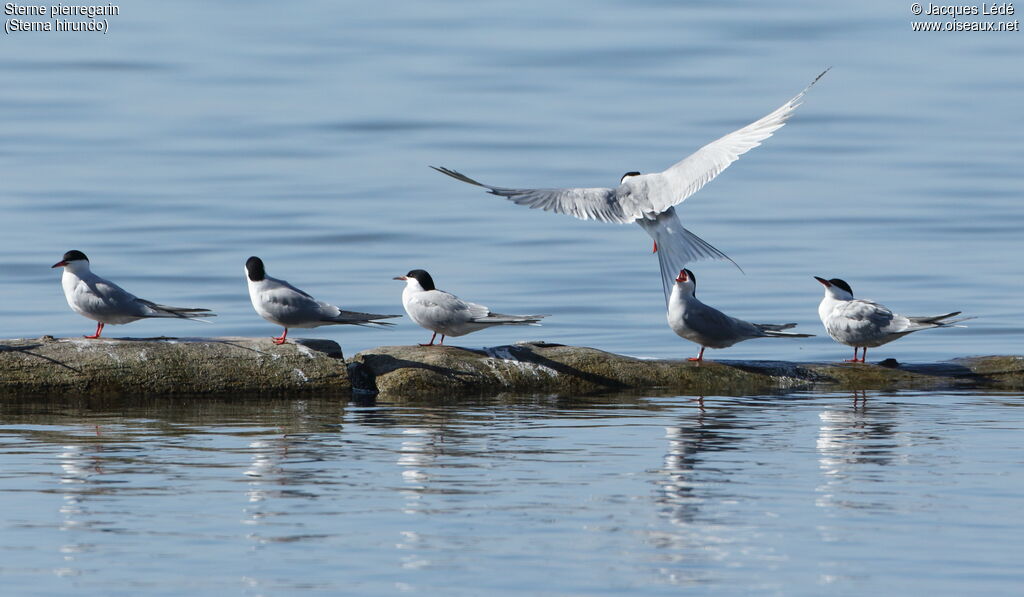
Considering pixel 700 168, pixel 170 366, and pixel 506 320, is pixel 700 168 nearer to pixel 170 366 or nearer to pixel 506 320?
pixel 506 320

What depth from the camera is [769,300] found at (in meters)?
20.2

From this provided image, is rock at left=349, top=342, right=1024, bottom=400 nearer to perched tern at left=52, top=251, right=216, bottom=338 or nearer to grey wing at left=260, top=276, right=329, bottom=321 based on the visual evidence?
grey wing at left=260, top=276, right=329, bottom=321

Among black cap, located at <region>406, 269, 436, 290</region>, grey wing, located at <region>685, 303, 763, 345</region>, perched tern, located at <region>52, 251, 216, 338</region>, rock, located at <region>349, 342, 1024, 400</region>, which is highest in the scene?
black cap, located at <region>406, 269, 436, 290</region>

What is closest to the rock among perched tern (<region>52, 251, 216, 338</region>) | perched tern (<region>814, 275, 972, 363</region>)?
perched tern (<region>814, 275, 972, 363</region>)

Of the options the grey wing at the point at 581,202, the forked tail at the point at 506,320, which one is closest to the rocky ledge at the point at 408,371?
the forked tail at the point at 506,320

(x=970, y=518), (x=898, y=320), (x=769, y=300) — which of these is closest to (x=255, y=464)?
(x=970, y=518)

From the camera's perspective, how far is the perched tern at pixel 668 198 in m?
12.7

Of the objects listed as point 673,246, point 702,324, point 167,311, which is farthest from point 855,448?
point 167,311

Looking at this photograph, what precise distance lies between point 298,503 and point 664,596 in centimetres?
210

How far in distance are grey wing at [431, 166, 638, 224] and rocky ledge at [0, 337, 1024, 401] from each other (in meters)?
1.06

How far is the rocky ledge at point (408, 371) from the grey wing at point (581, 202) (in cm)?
106

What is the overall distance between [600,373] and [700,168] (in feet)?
6.13

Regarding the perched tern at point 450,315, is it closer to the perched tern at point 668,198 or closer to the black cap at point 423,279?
the black cap at point 423,279

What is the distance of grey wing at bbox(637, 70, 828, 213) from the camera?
12.7 metres
